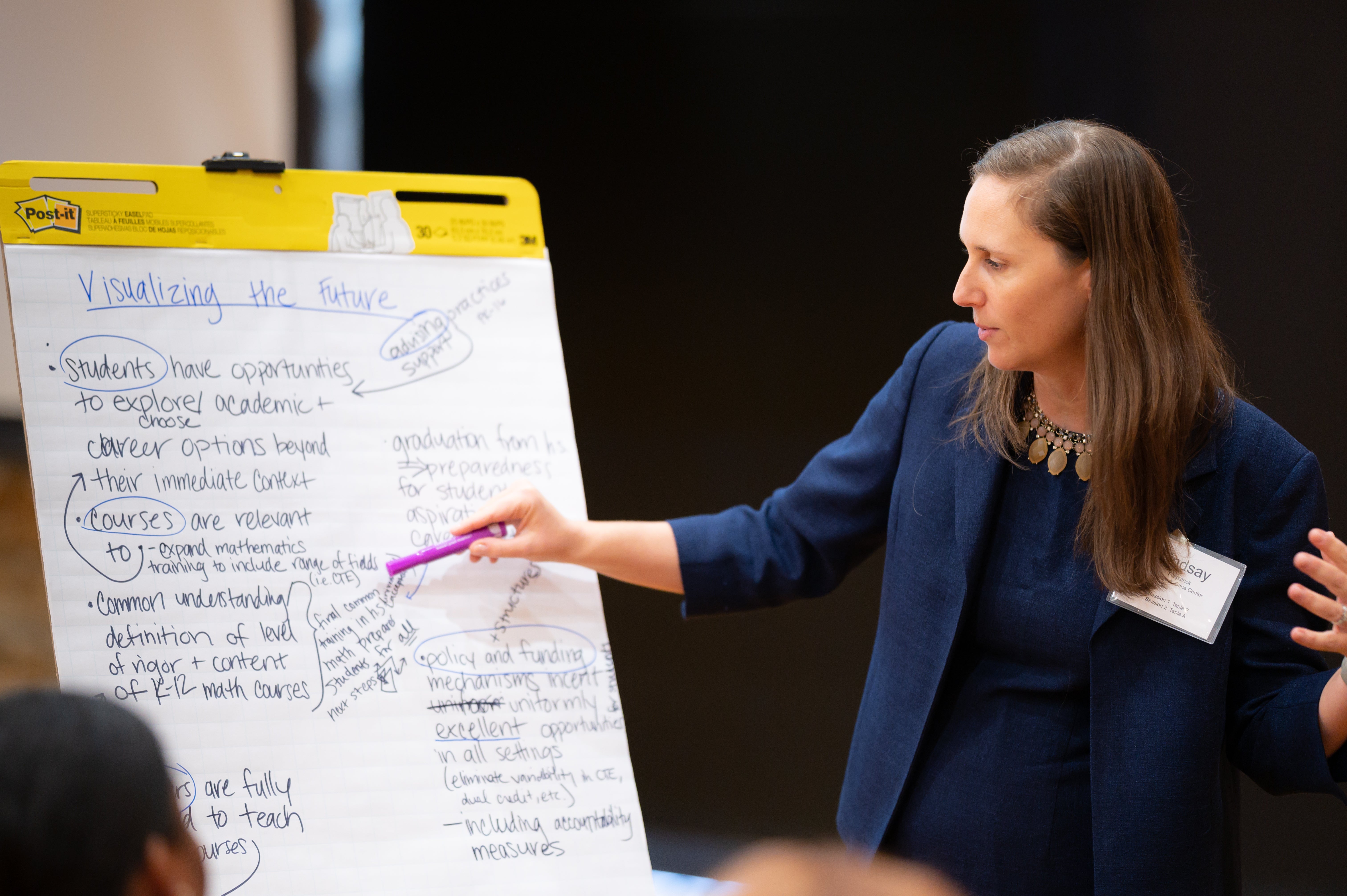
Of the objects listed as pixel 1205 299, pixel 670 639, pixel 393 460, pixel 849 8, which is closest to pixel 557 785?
pixel 393 460

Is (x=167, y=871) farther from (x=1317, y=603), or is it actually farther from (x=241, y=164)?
Result: (x=1317, y=603)

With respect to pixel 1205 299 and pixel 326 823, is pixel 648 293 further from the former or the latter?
pixel 326 823

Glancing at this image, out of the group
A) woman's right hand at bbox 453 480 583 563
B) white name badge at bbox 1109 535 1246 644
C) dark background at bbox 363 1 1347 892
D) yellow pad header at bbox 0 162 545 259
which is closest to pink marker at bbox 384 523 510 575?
woman's right hand at bbox 453 480 583 563

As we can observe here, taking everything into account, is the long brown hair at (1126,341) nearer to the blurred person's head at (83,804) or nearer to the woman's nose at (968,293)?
the woman's nose at (968,293)

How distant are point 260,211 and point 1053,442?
1.16 meters

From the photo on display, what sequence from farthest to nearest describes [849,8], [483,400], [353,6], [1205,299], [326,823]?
[353,6] < [849,8] < [1205,299] < [483,400] < [326,823]

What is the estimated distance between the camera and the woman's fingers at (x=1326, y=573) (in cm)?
117

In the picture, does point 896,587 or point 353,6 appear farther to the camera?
point 353,6

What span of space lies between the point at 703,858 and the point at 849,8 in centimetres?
236

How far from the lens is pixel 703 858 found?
2910 millimetres

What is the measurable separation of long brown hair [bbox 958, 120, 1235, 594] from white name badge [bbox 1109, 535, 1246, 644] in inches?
0.7

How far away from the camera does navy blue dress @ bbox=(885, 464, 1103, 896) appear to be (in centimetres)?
132

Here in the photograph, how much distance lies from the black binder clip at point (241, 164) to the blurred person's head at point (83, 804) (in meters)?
0.96

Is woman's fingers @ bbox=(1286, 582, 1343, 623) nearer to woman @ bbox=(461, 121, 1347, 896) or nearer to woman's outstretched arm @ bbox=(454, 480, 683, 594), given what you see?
woman @ bbox=(461, 121, 1347, 896)
